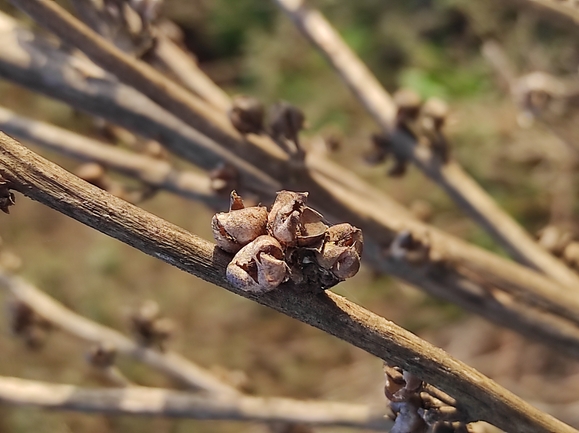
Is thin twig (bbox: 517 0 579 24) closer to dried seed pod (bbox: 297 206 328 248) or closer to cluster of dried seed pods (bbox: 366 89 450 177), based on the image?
cluster of dried seed pods (bbox: 366 89 450 177)

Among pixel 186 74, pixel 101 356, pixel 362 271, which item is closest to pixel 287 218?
pixel 186 74

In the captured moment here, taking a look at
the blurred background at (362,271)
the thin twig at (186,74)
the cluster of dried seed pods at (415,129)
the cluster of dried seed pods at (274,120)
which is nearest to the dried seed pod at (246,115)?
the cluster of dried seed pods at (274,120)

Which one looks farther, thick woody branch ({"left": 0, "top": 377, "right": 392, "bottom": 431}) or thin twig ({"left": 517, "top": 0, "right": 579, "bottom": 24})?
thick woody branch ({"left": 0, "top": 377, "right": 392, "bottom": 431})

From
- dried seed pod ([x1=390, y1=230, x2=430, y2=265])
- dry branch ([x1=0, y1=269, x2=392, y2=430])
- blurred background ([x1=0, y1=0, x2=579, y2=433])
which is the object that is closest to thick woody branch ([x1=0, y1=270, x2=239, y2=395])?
dry branch ([x1=0, y1=269, x2=392, y2=430])

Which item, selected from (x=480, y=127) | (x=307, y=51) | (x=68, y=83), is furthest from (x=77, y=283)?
(x=68, y=83)

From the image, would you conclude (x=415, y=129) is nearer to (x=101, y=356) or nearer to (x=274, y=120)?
(x=274, y=120)

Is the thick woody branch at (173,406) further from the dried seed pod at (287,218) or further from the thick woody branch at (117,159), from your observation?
the dried seed pod at (287,218)
